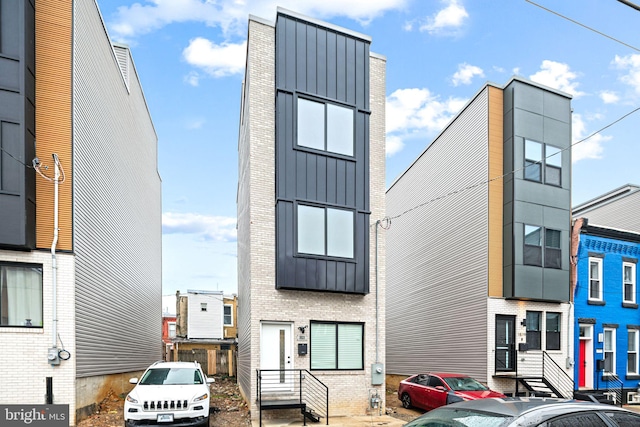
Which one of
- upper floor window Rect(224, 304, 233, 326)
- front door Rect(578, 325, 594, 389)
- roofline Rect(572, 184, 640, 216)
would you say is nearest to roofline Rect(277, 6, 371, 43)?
front door Rect(578, 325, 594, 389)

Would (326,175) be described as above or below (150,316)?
above

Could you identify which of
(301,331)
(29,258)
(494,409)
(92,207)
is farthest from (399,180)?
(494,409)

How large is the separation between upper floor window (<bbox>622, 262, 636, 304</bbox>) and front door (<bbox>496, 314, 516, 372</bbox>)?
590cm

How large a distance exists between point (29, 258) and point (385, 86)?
1102 cm

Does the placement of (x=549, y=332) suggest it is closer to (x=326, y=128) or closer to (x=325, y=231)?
(x=325, y=231)

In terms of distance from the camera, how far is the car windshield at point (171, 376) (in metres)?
11.0

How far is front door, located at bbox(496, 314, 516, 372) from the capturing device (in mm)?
15750

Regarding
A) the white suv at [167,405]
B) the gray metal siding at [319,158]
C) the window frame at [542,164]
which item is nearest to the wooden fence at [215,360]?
the gray metal siding at [319,158]

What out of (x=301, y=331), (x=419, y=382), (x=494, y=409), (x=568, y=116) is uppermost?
(x=568, y=116)

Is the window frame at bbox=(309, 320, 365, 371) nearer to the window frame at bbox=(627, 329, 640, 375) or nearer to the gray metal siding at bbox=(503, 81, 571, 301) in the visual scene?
the gray metal siding at bbox=(503, 81, 571, 301)

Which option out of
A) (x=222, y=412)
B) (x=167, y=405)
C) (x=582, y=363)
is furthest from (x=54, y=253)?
(x=582, y=363)

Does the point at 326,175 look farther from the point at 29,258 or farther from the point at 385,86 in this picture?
the point at 29,258

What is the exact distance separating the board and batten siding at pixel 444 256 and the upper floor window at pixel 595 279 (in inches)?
186

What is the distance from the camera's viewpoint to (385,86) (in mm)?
15242
